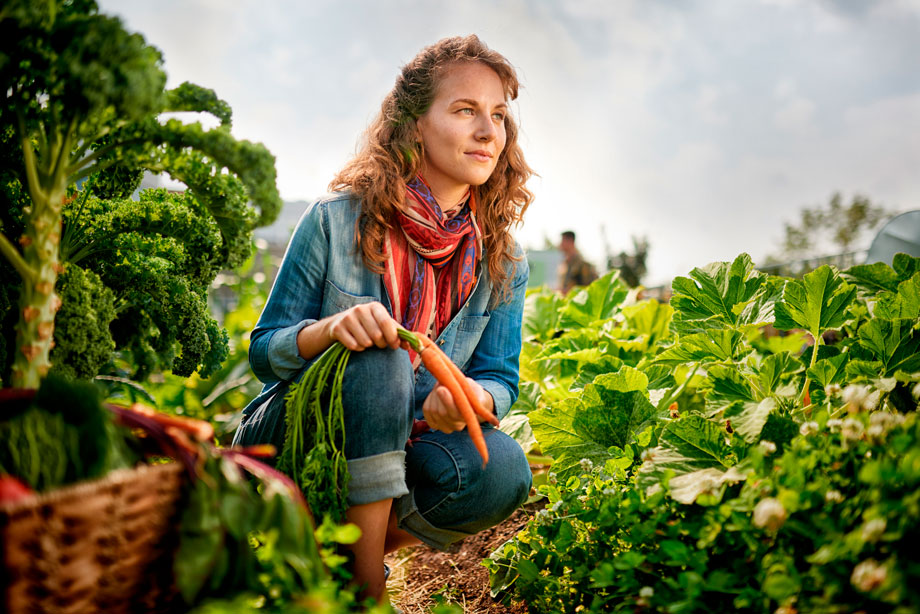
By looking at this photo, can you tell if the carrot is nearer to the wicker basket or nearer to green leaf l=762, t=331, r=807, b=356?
the wicker basket

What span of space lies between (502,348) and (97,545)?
1.31 meters

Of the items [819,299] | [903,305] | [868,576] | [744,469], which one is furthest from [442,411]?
[903,305]

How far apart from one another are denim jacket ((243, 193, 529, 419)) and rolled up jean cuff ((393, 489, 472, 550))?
0.90 ft

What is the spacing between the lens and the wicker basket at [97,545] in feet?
2.22

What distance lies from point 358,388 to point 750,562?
2.78 ft

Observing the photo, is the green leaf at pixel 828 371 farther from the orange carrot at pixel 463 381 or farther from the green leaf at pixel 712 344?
the orange carrot at pixel 463 381

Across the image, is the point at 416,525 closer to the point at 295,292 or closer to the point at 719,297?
the point at 295,292

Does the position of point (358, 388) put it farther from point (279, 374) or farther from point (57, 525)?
point (57, 525)

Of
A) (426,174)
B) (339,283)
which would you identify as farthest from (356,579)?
(426,174)

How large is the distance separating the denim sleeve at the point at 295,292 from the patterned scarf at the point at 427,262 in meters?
0.19

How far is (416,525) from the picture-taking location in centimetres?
162

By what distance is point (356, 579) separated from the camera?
4.42 feet

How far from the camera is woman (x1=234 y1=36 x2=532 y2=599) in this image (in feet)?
4.47

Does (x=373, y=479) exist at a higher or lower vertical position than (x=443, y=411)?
lower
